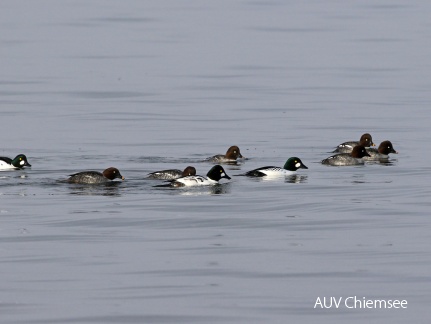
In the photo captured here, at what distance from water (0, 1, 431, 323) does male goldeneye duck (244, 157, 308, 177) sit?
0.38 metres

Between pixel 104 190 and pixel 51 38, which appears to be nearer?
pixel 104 190

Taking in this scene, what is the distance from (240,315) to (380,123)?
73.0 feet

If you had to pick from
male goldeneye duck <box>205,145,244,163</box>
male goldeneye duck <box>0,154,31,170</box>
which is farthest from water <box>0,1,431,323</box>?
male goldeneye duck <box>205,145,244,163</box>

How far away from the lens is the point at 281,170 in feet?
85.4

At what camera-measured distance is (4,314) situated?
14008mm

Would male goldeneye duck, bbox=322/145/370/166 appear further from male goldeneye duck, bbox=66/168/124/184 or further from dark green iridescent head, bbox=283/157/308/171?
male goldeneye duck, bbox=66/168/124/184

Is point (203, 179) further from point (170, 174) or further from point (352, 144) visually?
point (352, 144)

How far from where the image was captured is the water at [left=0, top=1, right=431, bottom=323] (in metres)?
15.1

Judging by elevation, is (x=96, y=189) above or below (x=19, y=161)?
below

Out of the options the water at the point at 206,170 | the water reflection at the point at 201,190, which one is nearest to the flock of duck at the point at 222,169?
the water reflection at the point at 201,190

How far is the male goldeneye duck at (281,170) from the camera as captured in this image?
25.8 meters

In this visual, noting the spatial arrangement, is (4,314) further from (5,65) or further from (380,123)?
A: (5,65)

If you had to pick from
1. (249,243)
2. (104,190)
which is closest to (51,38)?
(104,190)

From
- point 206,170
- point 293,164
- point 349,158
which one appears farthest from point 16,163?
point 349,158
